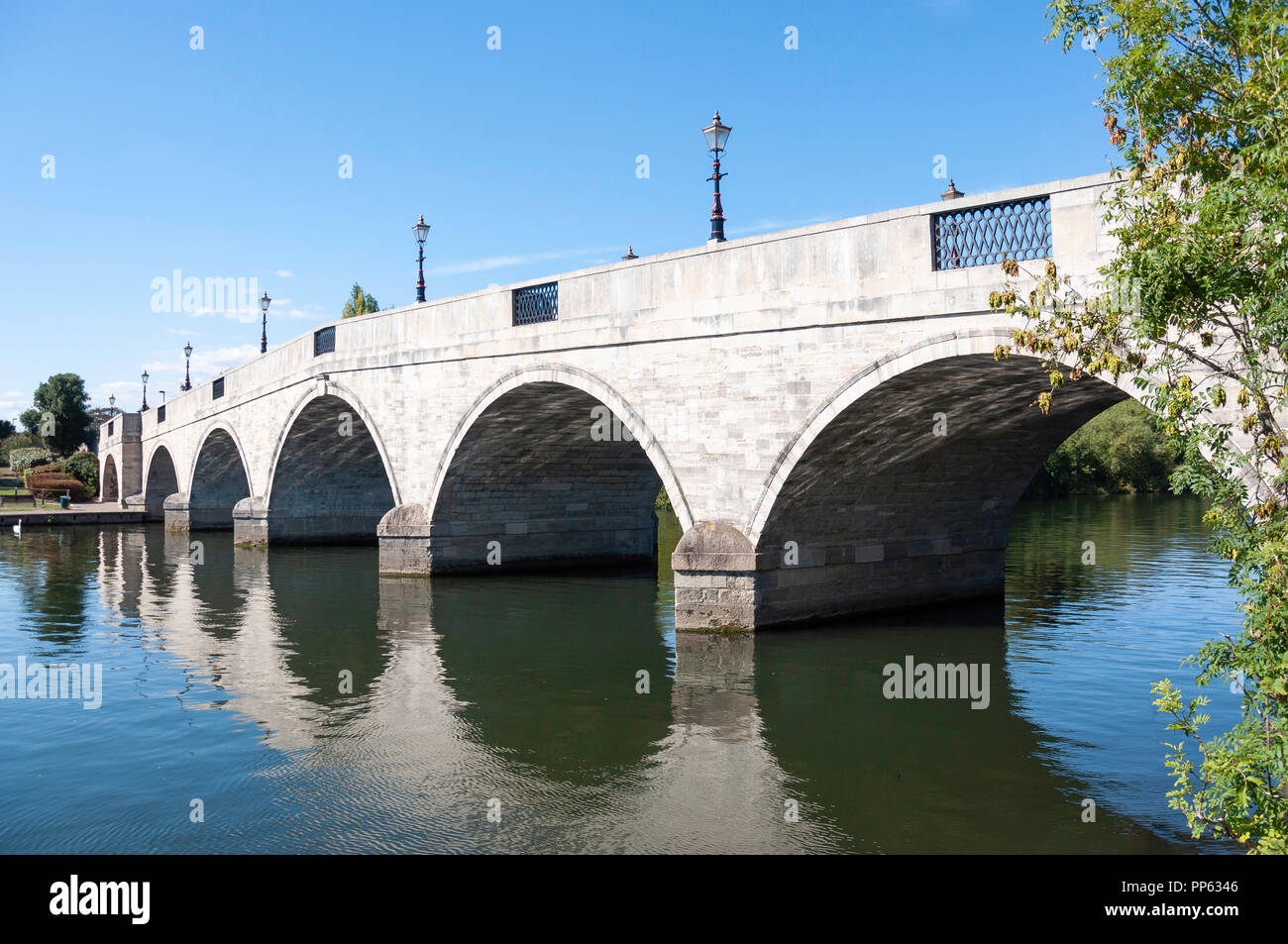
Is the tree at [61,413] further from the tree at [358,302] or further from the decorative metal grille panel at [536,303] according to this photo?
the decorative metal grille panel at [536,303]

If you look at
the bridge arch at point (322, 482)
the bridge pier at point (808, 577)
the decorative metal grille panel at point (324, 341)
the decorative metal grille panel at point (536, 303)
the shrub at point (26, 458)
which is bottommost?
the bridge pier at point (808, 577)

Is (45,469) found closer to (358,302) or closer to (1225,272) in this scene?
(358,302)

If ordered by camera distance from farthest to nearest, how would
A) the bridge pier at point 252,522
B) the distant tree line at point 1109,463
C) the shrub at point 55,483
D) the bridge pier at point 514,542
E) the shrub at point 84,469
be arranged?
the shrub at point 84,469 → the shrub at point 55,483 → the distant tree line at point 1109,463 → the bridge pier at point 252,522 → the bridge pier at point 514,542

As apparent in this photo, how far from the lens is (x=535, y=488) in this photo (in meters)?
20.8

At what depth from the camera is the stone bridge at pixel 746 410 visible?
422 inches

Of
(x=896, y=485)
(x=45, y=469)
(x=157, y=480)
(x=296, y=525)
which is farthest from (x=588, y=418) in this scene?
(x=45, y=469)

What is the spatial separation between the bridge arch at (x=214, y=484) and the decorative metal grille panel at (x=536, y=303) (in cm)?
2145

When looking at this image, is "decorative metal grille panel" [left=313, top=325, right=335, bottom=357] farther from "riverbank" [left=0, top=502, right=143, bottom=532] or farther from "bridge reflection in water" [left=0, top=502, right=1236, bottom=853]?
"riverbank" [left=0, top=502, right=143, bottom=532]

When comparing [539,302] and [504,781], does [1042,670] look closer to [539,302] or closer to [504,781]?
[504,781]

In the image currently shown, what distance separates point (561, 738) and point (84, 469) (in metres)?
59.0

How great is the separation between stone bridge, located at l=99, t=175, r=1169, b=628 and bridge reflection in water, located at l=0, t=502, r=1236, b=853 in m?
1.18

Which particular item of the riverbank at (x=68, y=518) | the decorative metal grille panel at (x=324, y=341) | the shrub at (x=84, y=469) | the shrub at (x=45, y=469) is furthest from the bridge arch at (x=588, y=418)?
the shrub at (x=84, y=469)

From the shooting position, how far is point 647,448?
46.1 ft

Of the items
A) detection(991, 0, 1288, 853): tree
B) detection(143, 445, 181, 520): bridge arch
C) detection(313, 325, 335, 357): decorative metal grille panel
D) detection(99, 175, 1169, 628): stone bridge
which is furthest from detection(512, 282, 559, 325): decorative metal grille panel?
detection(143, 445, 181, 520): bridge arch
